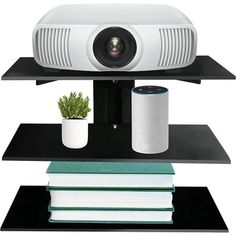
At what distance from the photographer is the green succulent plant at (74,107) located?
2779 mm

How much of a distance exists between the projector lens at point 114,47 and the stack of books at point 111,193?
0.45m

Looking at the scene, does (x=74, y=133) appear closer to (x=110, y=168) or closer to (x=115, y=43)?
(x=110, y=168)

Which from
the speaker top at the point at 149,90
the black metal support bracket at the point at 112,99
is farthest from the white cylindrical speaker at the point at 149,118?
the black metal support bracket at the point at 112,99

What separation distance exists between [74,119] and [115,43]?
0.35m

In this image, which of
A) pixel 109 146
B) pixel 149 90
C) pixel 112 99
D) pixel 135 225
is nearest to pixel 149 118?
pixel 149 90

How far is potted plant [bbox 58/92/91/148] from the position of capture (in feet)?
9.06

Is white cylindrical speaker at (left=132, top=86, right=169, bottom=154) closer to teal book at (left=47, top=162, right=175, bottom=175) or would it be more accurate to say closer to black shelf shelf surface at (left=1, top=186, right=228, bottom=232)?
teal book at (left=47, top=162, right=175, bottom=175)

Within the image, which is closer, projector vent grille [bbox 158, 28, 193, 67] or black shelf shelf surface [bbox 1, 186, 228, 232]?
projector vent grille [bbox 158, 28, 193, 67]

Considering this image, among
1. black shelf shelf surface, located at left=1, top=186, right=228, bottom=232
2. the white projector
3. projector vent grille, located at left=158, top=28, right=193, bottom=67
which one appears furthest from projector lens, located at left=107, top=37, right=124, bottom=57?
black shelf shelf surface, located at left=1, top=186, right=228, bottom=232

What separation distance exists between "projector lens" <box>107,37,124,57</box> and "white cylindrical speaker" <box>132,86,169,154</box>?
18cm

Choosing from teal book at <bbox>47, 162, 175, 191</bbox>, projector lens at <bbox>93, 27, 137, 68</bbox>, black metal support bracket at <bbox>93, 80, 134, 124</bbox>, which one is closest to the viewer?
projector lens at <bbox>93, 27, 137, 68</bbox>

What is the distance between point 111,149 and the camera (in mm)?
2795

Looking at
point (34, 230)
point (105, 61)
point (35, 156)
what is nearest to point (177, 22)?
point (105, 61)

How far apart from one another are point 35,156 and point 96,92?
1.35 ft
